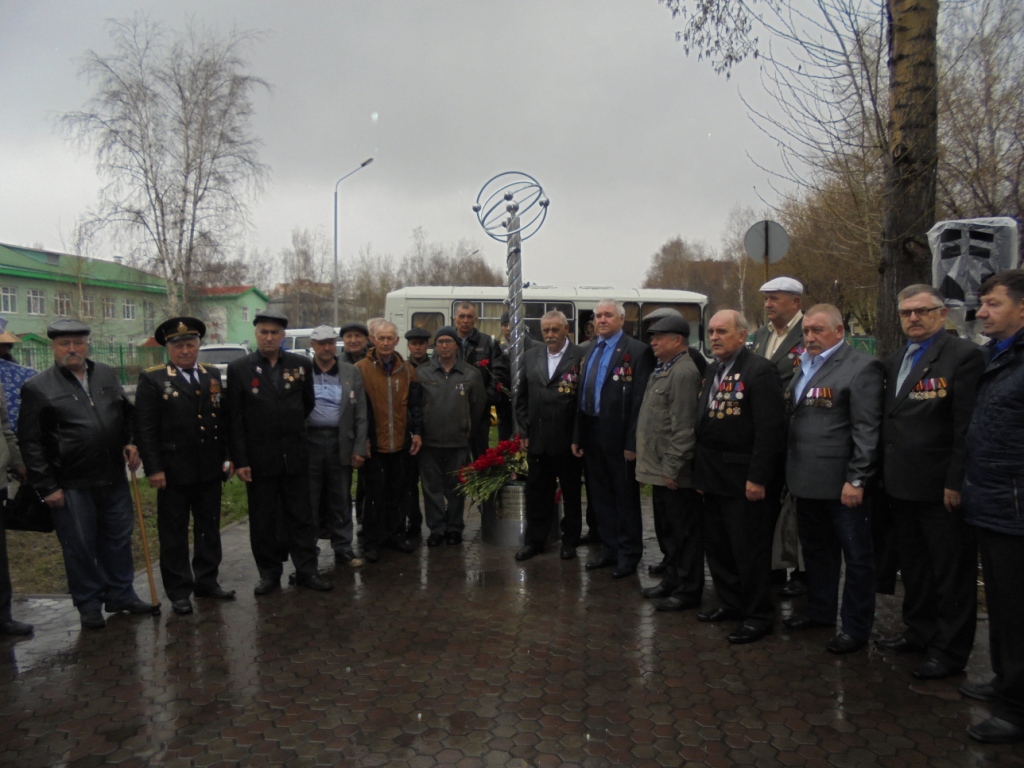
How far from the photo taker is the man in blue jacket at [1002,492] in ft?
11.7

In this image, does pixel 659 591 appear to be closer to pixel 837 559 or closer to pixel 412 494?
pixel 837 559

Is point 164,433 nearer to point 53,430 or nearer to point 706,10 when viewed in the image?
point 53,430

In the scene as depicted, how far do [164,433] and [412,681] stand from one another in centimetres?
260

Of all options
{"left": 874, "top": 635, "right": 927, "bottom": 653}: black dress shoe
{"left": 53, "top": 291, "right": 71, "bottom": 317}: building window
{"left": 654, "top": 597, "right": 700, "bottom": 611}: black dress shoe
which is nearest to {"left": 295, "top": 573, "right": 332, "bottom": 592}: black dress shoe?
{"left": 654, "top": 597, "right": 700, "bottom": 611}: black dress shoe

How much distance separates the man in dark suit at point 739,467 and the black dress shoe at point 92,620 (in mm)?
4059

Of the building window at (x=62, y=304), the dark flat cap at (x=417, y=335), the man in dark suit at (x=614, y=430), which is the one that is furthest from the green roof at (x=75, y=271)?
the man in dark suit at (x=614, y=430)

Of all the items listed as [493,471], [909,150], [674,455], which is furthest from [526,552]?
[909,150]

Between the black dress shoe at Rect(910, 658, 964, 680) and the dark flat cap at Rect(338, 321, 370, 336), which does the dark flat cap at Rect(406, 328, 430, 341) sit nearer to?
the dark flat cap at Rect(338, 321, 370, 336)

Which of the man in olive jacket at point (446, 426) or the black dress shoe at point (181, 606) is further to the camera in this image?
the man in olive jacket at point (446, 426)

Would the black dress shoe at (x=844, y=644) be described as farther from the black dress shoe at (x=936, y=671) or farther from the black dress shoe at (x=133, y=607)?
the black dress shoe at (x=133, y=607)

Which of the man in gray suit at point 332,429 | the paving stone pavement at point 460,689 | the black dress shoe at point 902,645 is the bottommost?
the paving stone pavement at point 460,689

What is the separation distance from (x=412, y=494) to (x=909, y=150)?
5404mm

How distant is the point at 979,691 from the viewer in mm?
3936

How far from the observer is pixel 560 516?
7.40m
